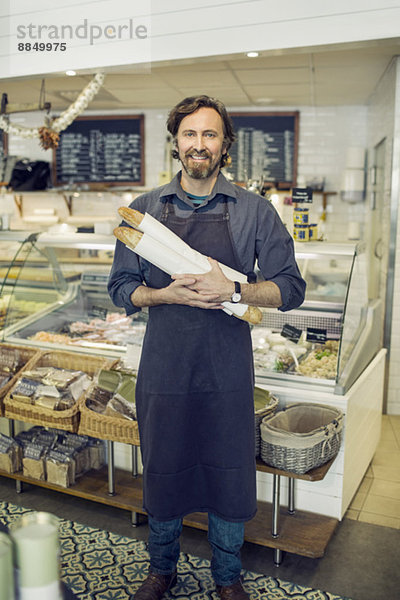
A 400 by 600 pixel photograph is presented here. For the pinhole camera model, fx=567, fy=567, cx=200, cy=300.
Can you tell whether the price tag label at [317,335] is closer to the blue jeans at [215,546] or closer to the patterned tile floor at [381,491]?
the patterned tile floor at [381,491]

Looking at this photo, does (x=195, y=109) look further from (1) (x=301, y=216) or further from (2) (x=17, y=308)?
(2) (x=17, y=308)

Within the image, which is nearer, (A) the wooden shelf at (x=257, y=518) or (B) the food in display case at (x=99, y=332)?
(A) the wooden shelf at (x=257, y=518)

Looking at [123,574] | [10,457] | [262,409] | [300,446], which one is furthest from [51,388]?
[300,446]

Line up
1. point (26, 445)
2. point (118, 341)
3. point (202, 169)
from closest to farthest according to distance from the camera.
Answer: point (202, 169) < point (26, 445) < point (118, 341)

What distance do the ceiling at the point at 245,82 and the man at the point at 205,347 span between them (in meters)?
1.77

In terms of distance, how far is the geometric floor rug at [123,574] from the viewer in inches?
96.9

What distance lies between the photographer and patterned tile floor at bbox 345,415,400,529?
10.5ft

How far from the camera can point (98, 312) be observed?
13.4 ft

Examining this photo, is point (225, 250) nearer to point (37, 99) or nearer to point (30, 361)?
point (30, 361)

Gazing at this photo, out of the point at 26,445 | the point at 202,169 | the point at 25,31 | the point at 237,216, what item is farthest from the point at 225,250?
the point at 25,31

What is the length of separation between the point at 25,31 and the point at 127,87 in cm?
189

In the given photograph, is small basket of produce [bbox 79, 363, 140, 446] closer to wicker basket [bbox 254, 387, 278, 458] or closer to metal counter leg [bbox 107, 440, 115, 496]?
metal counter leg [bbox 107, 440, 115, 496]

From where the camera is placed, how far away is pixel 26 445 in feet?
11.2

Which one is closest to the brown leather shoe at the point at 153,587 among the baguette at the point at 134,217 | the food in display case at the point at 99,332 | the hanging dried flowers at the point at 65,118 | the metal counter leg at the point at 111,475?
the metal counter leg at the point at 111,475
